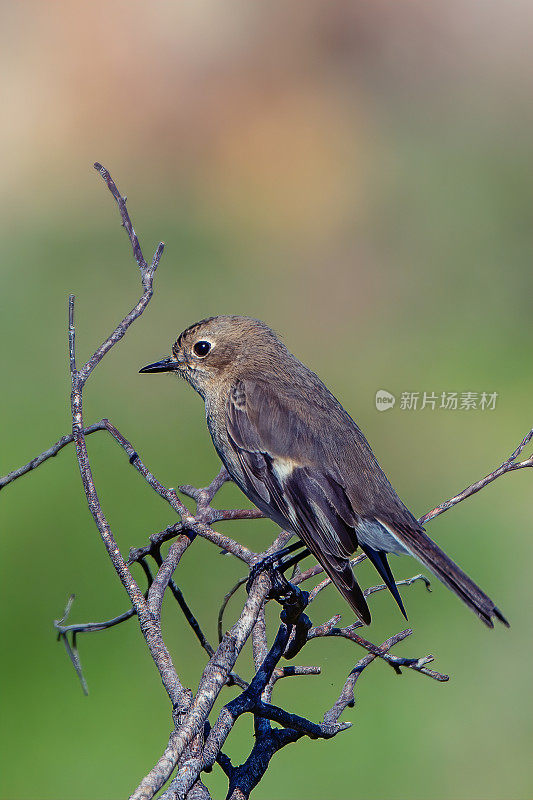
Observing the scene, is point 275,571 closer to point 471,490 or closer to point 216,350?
→ point 471,490

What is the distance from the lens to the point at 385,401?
902 centimetres

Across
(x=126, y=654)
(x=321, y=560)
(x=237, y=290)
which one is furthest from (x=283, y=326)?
(x=321, y=560)

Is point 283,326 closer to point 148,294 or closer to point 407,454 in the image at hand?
point 407,454

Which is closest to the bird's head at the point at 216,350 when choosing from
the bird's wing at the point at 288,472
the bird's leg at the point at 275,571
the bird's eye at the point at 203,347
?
the bird's eye at the point at 203,347

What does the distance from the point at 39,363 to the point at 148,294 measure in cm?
661

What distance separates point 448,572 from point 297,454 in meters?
0.82

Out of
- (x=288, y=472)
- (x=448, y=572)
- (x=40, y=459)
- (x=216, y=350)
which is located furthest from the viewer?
(x=216, y=350)

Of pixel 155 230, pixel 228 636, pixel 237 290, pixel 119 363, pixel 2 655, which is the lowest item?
pixel 228 636

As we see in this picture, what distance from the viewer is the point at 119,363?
356 inches

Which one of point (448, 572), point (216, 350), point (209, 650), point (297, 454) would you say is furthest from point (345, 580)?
point (216, 350)

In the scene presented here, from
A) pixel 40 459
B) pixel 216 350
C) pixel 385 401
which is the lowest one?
pixel 40 459

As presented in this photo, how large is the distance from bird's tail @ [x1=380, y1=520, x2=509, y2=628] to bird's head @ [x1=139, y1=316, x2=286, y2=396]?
1.05m

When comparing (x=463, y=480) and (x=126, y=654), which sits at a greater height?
(x=463, y=480)

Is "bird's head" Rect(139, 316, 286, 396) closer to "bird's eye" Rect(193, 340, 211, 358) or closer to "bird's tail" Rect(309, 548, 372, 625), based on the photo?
"bird's eye" Rect(193, 340, 211, 358)
